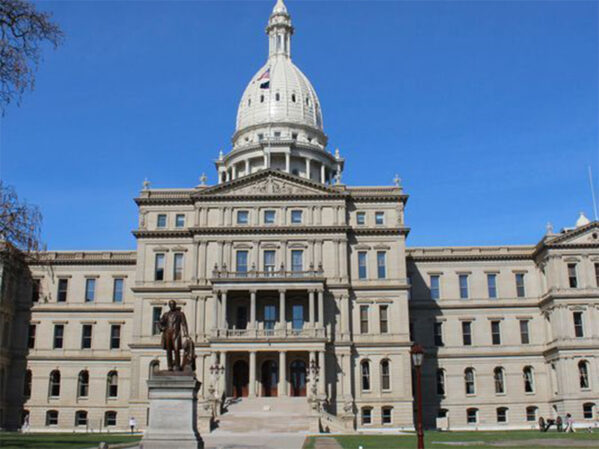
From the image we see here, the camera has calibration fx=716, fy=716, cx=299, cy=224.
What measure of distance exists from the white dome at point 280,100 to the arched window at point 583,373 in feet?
144

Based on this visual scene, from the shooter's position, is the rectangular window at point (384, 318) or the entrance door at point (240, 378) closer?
the entrance door at point (240, 378)

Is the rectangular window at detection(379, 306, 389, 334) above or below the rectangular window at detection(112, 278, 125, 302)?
below

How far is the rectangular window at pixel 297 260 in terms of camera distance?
6538 cm

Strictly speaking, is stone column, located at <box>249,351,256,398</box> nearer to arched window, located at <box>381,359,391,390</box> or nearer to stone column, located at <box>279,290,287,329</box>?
stone column, located at <box>279,290,287,329</box>

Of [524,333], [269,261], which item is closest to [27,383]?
[269,261]

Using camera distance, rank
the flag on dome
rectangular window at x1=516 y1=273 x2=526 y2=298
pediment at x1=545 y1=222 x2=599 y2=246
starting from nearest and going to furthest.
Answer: pediment at x1=545 y1=222 x2=599 y2=246, rectangular window at x1=516 y1=273 x2=526 y2=298, the flag on dome

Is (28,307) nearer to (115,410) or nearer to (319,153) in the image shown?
(115,410)

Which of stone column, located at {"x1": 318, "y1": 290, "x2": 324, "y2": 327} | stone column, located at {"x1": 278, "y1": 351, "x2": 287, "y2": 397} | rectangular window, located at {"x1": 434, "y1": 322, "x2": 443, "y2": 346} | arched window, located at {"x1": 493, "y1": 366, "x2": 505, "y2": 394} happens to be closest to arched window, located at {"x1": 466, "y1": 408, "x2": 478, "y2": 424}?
arched window, located at {"x1": 493, "y1": 366, "x2": 505, "y2": 394}

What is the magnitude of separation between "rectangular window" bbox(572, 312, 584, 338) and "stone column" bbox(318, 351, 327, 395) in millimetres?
24370

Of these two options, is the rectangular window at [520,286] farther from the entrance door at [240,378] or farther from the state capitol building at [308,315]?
the entrance door at [240,378]

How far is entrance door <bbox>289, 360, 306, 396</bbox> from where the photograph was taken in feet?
208

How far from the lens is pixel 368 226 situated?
2640 inches

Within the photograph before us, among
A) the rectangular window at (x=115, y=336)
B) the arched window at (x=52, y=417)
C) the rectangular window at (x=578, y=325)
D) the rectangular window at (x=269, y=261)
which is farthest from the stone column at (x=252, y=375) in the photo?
the rectangular window at (x=578, y=325)

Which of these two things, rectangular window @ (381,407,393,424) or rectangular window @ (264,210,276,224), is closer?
rectangular window @ (381,407,393,424)
